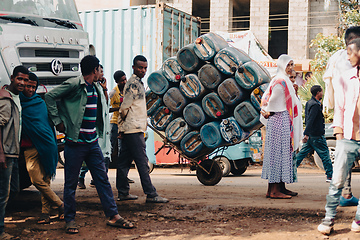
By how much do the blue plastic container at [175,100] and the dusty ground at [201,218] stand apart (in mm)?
1546

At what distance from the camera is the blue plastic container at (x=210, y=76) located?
301 inches

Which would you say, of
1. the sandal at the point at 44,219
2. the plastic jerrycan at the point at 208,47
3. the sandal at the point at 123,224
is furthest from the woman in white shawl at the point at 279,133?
the sandal at the point at 44,219

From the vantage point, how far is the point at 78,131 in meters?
5.09

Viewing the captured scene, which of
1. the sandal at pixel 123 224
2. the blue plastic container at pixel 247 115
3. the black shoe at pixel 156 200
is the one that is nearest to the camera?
the sandal at pixel 123 224

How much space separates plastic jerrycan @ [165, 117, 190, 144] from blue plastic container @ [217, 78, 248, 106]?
0.83m

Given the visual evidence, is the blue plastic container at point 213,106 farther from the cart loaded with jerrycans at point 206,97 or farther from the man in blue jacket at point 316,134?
the man in blue jacket at point 316,134

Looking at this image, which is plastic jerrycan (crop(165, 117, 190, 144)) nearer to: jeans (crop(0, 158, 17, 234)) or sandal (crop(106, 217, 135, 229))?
sandal (crop(106, 217, 135, 229))

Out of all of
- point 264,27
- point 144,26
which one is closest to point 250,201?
point 144,26

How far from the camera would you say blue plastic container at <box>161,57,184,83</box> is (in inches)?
315

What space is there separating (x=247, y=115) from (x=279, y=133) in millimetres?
957

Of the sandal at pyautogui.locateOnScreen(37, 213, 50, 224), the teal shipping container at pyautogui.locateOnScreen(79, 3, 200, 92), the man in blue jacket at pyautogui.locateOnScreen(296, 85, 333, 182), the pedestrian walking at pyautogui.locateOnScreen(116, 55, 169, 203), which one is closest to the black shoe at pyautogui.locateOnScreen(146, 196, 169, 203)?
the pedestrian walking at pyautogui.locateOnScreen(116, 55, 169, 203)

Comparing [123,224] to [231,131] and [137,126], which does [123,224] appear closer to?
[137,126]

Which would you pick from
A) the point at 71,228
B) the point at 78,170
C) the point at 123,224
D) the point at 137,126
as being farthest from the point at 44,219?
the point at 137,126

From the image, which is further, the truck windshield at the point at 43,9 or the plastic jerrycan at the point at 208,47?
the plastic jerrycan at the point at 208,47
